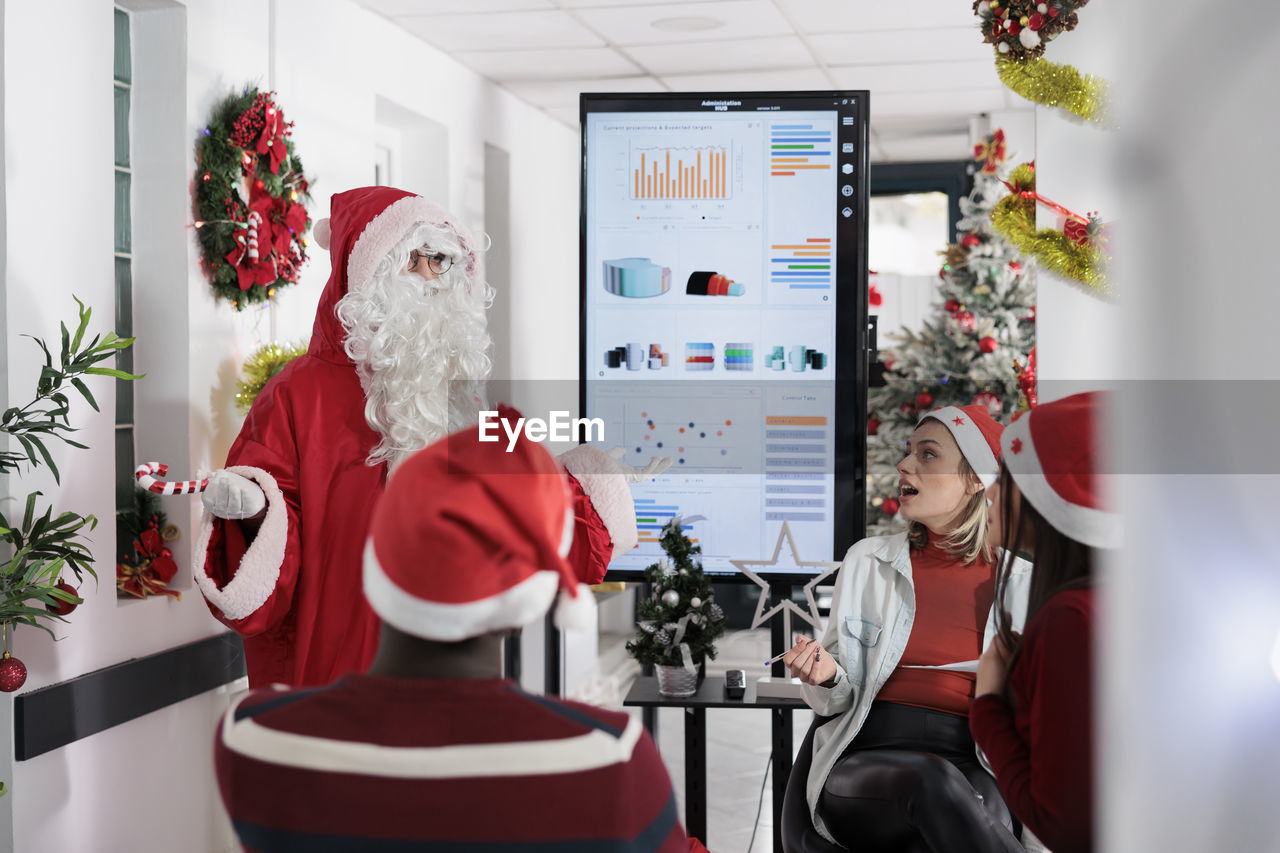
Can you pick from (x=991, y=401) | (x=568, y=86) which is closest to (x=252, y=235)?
(x=568, y=86)

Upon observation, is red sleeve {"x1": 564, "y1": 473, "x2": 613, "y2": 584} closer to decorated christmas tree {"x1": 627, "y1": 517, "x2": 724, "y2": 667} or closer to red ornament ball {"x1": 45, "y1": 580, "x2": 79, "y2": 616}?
decorated christmas tree {"x1": 627, "y1": 517, "x2": 724, "y2": 667}

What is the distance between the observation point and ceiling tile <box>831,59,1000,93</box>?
15.8 feet

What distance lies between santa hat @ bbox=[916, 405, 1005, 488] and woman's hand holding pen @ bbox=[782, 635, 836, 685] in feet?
1.56

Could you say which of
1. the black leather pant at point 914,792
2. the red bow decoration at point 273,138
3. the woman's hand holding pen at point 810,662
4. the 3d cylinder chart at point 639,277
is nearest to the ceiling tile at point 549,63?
the red bow decoration at point 273,138

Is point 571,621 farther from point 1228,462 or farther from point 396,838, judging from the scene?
point 1228,462

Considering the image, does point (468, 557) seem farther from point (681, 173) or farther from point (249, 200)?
point (249, 200)

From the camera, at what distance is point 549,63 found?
15.4ft

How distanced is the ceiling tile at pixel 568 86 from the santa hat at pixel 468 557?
167 inches

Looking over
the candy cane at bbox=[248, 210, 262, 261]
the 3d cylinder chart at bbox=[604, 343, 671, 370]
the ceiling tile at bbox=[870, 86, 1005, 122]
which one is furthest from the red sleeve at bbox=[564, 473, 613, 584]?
the ceiling tile at bbox=[870, 86, 1005, 122]

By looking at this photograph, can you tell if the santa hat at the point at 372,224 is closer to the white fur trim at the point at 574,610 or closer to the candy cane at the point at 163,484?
the candy cane at the point at 163,484

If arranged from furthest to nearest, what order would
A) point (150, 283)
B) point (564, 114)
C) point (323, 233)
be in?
point (564, 114) → point (150, 283) → point (323, 233)

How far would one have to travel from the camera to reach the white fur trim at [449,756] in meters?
0.96

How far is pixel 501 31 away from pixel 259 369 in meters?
1.86

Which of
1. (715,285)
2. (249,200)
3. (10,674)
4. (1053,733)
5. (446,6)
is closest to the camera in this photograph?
(1053,733)
